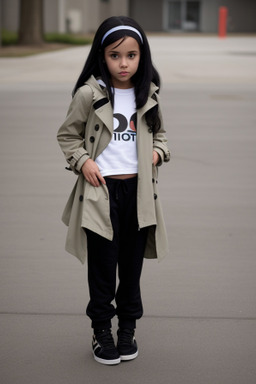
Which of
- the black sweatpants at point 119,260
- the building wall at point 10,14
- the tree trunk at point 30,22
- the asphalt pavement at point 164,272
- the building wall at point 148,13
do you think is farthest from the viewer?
the building wall at point 148,13

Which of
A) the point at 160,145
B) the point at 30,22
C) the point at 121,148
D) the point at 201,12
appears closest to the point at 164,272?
the point at 160,145

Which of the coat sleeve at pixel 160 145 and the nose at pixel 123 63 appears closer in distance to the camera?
the nose at pixel 123 63

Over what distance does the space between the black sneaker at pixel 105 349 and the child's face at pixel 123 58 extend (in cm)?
120

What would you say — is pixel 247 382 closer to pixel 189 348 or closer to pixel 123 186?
pixel 189 348

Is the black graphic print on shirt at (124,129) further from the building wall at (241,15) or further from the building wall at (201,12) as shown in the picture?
the building wall at (241,15)

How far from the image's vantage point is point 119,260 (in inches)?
139

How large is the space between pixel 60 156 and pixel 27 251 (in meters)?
3.51

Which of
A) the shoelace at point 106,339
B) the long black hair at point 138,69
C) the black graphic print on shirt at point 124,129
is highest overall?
the long black hair at point 138,69

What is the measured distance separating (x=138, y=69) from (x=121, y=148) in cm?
38

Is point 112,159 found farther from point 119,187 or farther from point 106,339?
point 106,339

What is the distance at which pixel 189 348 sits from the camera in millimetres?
3648

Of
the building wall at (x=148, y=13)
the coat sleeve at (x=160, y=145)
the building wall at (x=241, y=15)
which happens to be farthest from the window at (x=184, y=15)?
the coat sleeve at (x=160, y=145)

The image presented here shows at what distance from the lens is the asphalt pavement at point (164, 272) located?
11.4 ft

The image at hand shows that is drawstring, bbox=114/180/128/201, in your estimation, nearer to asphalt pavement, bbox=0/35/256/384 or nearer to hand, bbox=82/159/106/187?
hand, bbox=82/159/106/187
